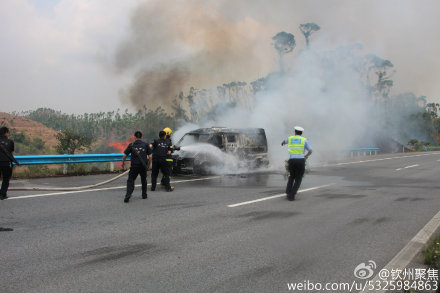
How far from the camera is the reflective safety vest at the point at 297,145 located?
8984 millimetres

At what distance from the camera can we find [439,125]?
74875mm

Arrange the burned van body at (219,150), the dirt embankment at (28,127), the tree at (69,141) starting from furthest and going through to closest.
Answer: the dirt embankment at (28,127) < the tree at (69,141) < the burned van body at (219,150)

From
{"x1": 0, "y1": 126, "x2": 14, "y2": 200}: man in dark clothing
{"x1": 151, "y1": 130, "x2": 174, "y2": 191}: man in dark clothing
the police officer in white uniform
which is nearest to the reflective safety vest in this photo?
the police officer in white uniform

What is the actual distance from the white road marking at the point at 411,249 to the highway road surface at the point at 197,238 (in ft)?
0.38

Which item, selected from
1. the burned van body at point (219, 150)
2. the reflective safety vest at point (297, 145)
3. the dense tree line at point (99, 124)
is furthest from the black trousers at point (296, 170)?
the dense tree line at point (99, 124)

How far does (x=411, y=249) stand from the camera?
4922 millimetres

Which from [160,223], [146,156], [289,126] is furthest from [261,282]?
[289,126]

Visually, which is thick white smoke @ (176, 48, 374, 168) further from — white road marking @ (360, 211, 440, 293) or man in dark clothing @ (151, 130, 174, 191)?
white road marking @ (360, 211, 440, 293)

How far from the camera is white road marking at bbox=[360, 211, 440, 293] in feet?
13.9

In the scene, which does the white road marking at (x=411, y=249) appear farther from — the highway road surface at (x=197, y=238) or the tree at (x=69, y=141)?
the tree at (x=69, y=141)

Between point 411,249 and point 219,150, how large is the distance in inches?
385

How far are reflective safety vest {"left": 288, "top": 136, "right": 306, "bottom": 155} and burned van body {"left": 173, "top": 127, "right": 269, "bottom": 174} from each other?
5083 millimetres

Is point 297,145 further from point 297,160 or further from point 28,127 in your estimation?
point 28,127

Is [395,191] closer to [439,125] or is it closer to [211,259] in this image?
[211,259]
